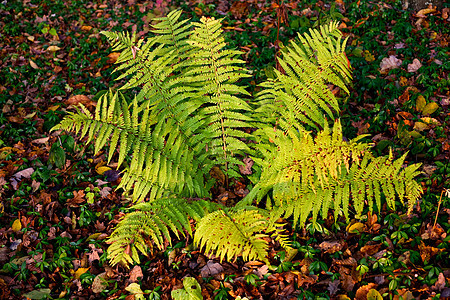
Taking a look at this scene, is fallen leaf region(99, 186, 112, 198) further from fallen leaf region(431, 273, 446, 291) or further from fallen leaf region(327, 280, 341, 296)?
fallen leaf region(431, 273, 446, 291)

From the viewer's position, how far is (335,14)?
4180 millimetres

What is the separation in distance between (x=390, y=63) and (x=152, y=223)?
3.01m

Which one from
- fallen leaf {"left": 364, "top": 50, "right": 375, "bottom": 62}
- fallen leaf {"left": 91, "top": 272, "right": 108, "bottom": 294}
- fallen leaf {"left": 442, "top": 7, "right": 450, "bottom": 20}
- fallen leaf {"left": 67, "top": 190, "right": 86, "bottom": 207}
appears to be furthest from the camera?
fallen leaf {"left": 442, "top": 7, "right": 450, "bottom": 20}

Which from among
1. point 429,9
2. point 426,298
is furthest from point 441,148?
point 429,9

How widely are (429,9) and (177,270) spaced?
410cm

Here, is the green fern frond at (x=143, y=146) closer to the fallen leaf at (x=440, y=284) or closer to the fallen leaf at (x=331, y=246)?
the fallen leaf at (x=331, y=246)

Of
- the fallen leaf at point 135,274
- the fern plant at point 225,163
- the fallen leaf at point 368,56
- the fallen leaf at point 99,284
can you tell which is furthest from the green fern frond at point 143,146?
the fallen leaf at point 368,56

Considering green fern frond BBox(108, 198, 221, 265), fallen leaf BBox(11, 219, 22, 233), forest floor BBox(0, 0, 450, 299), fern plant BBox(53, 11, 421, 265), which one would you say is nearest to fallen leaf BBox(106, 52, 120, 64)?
forest floor BBox(0, 0, 450, 299)

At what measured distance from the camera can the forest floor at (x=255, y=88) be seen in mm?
2393

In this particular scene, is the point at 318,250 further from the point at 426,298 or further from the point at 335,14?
the point at 335,14

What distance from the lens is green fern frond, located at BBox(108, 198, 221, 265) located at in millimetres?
2204

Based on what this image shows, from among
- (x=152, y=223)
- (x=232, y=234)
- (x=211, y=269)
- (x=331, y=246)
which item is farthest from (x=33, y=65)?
(x=331, y=246)

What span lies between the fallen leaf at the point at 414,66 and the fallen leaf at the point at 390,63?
4.6 inches

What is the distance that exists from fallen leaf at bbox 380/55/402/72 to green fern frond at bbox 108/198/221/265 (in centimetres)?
251
